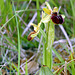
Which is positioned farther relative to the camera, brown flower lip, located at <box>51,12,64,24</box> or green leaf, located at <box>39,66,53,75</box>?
brown flower lip, located at <box>51,12,64,24</box>

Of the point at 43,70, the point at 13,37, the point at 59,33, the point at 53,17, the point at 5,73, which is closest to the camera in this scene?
the point at 43,70

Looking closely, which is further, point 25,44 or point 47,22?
point 25,44

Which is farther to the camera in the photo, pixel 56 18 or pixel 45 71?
pixel 56 18

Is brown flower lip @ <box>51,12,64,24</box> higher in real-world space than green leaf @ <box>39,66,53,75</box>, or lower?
higher

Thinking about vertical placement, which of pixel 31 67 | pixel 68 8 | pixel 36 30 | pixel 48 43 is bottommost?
pixel 31 67

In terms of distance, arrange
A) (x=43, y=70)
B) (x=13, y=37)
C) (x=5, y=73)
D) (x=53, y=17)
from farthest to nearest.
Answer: (x=13, y=37) → (x=5, y=73) → (x=53, y=17) → (x=43, y=70)

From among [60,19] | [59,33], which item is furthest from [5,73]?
[59,33]

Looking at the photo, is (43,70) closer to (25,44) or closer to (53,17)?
(53,17)

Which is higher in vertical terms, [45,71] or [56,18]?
[56,18]

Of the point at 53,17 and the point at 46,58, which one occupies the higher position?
the point at 53,17

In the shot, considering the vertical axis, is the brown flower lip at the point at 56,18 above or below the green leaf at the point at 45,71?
above

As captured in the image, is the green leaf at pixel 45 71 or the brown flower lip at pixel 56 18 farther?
the brown flower lip at pixel 56 18
